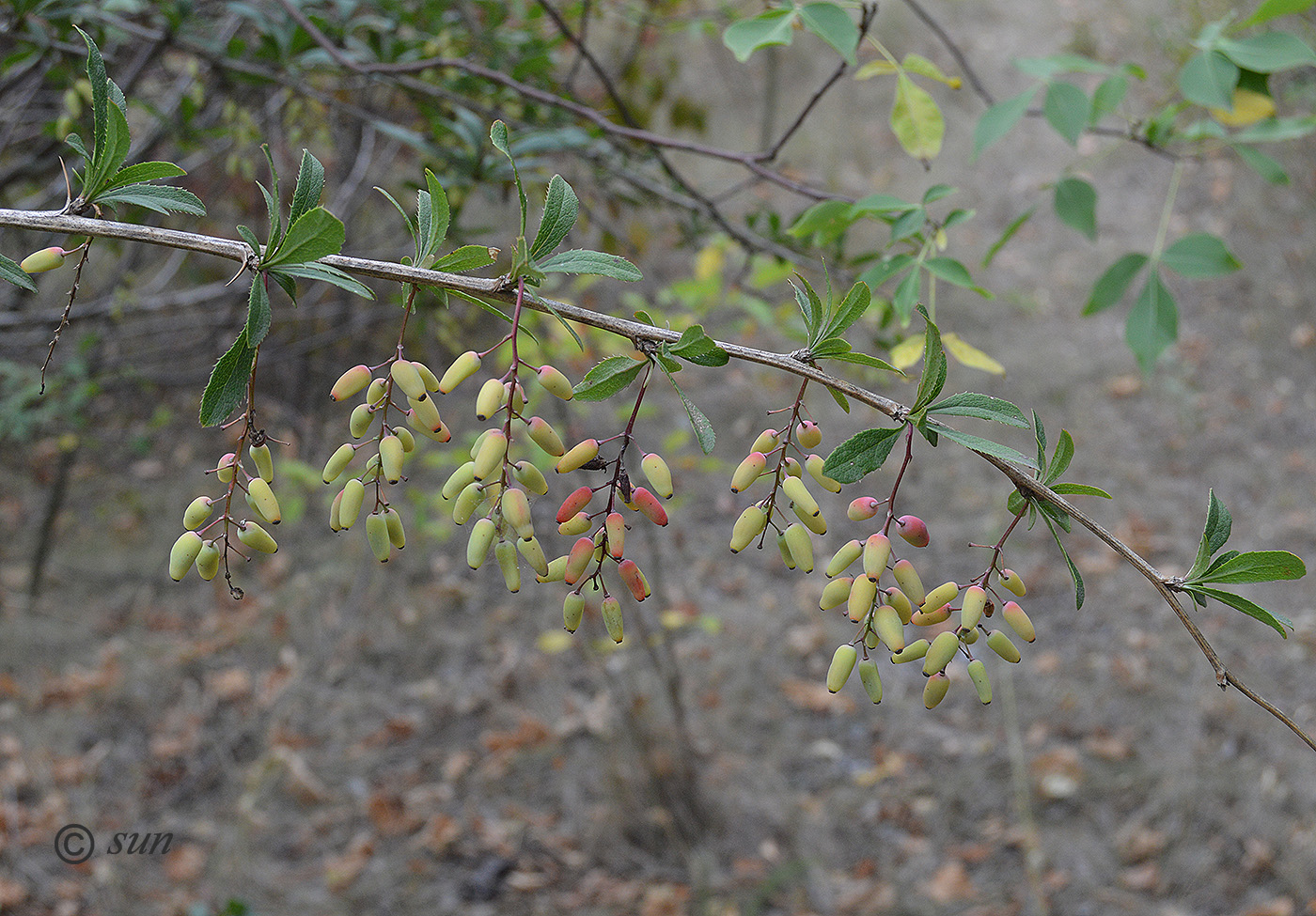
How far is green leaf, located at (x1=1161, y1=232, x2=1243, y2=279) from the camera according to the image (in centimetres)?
150

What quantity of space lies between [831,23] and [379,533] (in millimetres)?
833

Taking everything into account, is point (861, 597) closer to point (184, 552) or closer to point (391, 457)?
point (391, 457)

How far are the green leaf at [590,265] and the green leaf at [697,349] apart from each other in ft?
0.25

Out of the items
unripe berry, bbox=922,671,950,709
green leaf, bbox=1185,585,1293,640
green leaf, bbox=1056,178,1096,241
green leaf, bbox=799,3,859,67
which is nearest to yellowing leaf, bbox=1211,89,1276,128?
green leaf, bbox=1056,178,1096,241

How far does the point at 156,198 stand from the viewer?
0.74 m

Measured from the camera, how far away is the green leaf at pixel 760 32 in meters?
1.10

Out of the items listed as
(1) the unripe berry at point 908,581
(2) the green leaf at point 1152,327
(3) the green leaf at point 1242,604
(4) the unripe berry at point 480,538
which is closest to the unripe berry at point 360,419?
(4) the unripe berry at point 480,538

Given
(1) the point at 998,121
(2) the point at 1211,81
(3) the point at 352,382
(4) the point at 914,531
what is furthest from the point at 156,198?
(2) the point at 1211,81

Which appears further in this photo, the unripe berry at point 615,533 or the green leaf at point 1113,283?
the green leaf at point 1113,283

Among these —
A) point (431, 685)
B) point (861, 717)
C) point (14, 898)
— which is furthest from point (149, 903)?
point (861, 717)

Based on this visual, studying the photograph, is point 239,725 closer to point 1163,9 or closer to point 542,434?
point 542,434

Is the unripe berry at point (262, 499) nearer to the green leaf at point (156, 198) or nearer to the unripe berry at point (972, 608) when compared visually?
the green leaf at point (156, 198)

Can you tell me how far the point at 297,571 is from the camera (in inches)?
181

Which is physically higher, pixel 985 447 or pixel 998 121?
pixel 998 121
